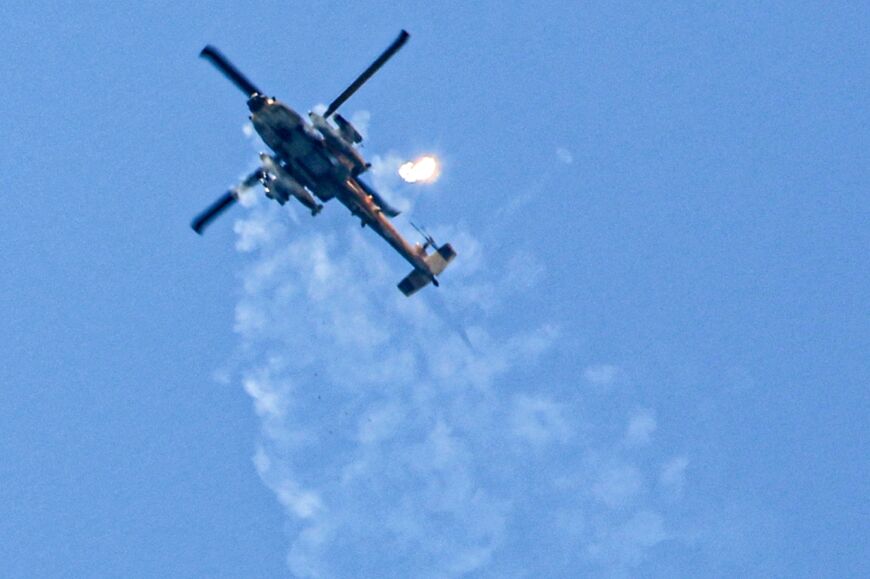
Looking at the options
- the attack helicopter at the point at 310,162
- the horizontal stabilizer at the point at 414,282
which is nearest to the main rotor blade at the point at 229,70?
the attack helicopter at the point at 310,162

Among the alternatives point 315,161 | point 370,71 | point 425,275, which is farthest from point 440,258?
→ point 370,71

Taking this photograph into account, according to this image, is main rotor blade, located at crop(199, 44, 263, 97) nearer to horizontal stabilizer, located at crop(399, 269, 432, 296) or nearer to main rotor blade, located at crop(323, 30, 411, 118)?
main rotor blade, located at crop(323, 30, 411, 118)

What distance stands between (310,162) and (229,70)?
22.9ft

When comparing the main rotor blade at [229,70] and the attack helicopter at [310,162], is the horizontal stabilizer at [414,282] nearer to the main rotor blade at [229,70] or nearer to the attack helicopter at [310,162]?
the attack helicopter at [310,162]

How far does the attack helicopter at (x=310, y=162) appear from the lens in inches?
2371

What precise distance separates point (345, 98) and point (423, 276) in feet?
42.5

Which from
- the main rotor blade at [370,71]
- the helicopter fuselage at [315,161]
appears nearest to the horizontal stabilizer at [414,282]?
the helicopter fuselage at [315,161]

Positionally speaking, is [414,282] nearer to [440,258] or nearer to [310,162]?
[440,258]

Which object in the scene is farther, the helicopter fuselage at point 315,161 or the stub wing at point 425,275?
the stub wing at point 425,275

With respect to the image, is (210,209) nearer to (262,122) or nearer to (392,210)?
(262,122)

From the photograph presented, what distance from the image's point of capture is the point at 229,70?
190 feet

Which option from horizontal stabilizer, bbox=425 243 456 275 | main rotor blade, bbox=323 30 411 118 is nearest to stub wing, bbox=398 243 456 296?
horizontal stabilizer, bbox=425 243 456 275

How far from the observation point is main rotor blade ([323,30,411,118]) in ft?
186

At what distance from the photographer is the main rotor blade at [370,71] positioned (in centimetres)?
5675
